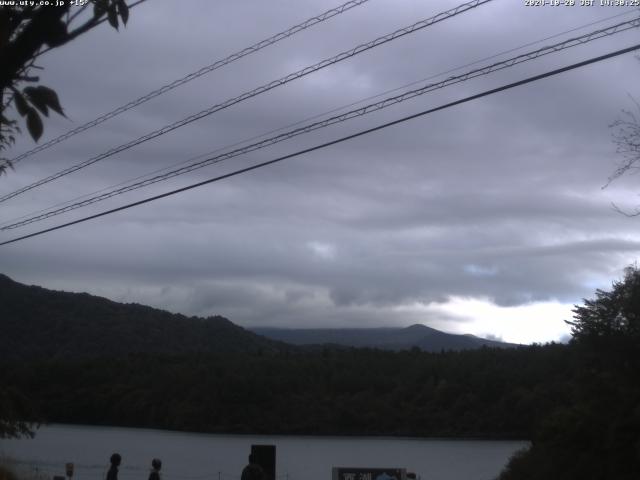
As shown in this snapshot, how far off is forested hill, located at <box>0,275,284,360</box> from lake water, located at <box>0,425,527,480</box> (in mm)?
5764

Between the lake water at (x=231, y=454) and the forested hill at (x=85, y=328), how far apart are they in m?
5.76

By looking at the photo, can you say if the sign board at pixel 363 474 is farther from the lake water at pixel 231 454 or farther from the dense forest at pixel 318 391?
the lake water at pixel 231 454

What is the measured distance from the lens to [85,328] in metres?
56.7

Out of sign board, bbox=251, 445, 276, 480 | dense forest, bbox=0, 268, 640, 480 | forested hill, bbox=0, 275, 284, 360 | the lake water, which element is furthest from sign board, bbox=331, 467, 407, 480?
forested hill, bbox=0, 275, 284, 360

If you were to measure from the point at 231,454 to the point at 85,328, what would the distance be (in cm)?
2299

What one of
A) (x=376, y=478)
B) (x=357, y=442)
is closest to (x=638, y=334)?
(x=376, y=478)

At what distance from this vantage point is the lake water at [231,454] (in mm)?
32375

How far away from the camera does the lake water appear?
3238cm

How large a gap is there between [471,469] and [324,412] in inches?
684

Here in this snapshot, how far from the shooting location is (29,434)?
19.3 metres

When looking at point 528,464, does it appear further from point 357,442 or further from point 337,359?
point 337,359

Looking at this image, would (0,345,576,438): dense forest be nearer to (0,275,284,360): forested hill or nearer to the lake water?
the lake water

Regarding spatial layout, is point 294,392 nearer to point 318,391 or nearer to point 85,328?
point 318,391

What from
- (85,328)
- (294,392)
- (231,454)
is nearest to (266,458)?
(231,454)
